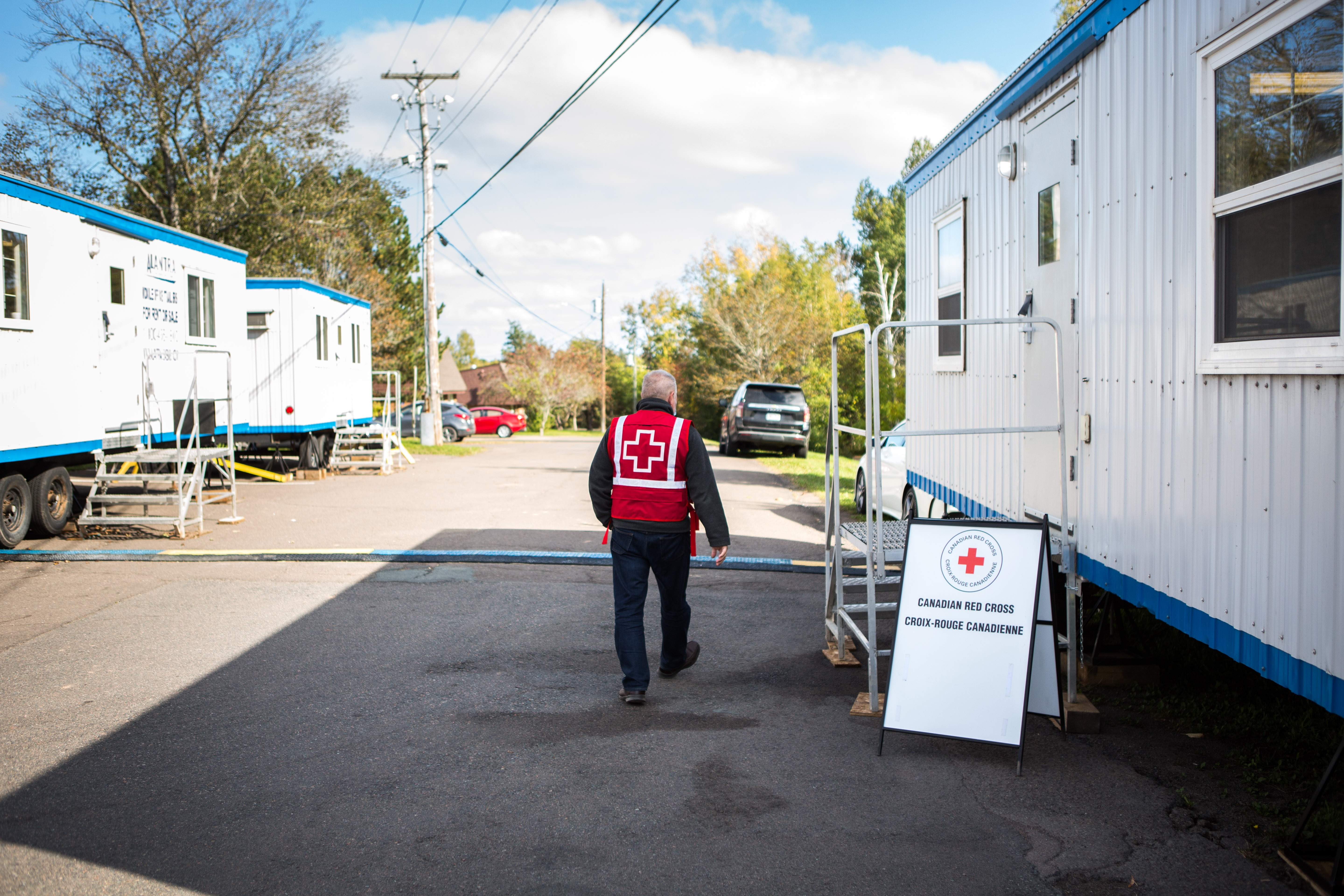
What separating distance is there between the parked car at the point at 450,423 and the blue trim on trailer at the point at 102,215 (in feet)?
58.6

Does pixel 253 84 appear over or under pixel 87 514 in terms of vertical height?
over

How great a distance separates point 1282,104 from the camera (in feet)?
11.5

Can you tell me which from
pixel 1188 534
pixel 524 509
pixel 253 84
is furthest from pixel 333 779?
pixel 253 84

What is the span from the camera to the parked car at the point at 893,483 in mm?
10320

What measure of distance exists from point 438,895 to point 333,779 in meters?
1.15

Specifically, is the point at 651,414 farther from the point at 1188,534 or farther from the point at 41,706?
the point at 41,706

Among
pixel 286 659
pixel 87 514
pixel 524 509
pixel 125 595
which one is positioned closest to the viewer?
pixel 286 659

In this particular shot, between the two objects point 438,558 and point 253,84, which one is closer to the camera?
point 438,558

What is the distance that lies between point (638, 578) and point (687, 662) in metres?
0.73

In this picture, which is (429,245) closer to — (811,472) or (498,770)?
(811,472)

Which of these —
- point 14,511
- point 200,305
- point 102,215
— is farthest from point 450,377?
point 14,511

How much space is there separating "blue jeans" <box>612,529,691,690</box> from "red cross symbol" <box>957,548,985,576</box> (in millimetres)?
1445

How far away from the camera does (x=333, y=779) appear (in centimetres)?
414

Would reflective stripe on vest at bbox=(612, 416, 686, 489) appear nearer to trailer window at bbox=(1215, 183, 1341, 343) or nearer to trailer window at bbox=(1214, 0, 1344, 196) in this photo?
trailer window at bbox=(1215, 183, 1341, 343)
